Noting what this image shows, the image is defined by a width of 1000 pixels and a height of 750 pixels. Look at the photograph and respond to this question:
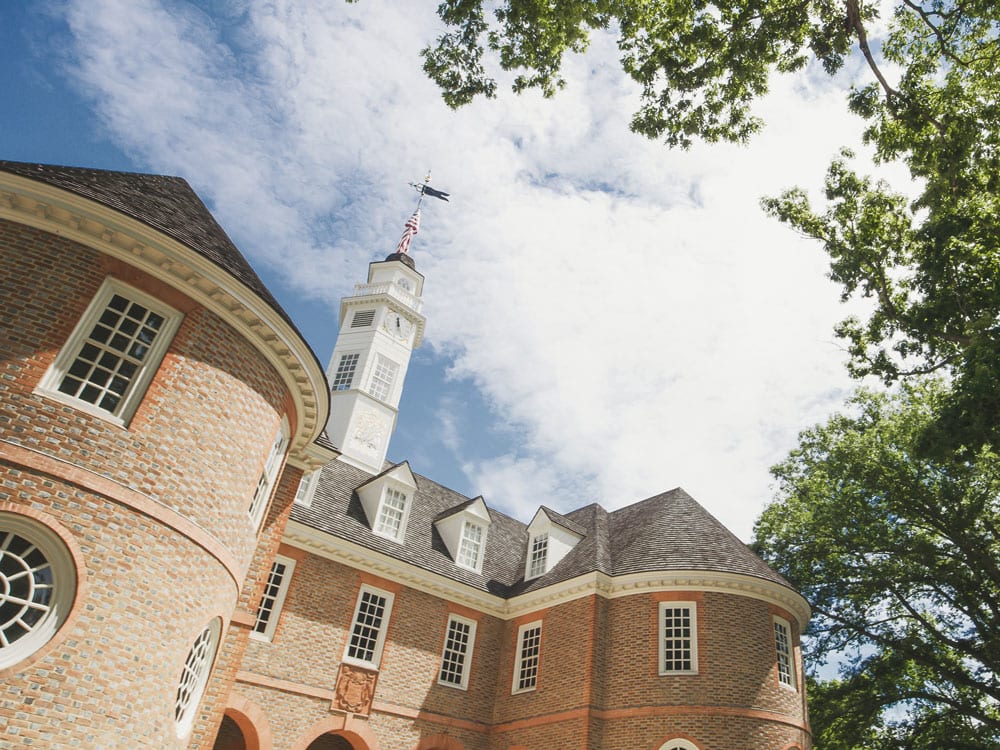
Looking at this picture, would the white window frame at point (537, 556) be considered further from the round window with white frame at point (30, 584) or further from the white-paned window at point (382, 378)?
the round window with white frame at point (30, 584)

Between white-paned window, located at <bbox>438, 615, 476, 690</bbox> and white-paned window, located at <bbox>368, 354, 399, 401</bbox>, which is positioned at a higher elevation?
white-paned window, located at <bbox>368, 354, 399, 401</bbox>

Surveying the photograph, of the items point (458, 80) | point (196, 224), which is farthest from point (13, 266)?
point (458, 80)

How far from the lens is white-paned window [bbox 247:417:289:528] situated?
42.0ft

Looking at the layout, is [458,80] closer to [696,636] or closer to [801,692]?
[696,636]

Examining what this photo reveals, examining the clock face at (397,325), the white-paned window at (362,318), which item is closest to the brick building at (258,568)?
the clock face at (397,325)

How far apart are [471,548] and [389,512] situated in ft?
11.1

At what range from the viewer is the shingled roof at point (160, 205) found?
10.6 metres

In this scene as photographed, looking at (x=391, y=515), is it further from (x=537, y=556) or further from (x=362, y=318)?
(x=362, y=318)

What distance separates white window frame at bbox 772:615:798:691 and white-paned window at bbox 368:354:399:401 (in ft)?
64.3

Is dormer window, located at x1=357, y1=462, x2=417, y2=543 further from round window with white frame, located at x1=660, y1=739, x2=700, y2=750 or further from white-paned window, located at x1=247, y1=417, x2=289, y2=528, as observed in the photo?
round window with white frame, located at x1=660, y1=739, x2=700, y2=750

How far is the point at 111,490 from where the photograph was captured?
959cm

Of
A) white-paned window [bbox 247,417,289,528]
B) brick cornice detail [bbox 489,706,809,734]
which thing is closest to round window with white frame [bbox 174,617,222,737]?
white-paned window [bbox 247,417,289,528]

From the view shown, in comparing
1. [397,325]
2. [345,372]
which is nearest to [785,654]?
[345,372]

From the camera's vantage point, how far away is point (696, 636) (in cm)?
1777
